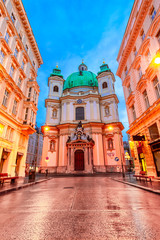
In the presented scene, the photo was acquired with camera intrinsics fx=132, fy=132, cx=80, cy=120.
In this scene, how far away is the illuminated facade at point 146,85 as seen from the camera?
14.2 meters

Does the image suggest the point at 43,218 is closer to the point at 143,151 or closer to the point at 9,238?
the point at 9,238

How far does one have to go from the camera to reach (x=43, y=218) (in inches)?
145

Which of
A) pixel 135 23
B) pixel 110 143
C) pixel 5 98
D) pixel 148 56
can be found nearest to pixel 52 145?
pixel 110 143

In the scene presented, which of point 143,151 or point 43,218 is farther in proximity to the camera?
point 143,151

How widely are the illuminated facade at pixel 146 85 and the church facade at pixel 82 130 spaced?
10.1 metres

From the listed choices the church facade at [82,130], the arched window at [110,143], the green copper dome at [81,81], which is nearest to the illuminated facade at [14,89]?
the church facade at [82,130]

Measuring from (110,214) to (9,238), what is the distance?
2.68 meters

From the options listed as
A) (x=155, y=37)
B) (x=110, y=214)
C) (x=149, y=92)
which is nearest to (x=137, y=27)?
(x=155, y=37)

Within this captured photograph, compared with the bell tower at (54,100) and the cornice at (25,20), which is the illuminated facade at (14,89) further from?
the bell tower at (54,100)

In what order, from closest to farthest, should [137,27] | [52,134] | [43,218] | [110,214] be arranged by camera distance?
[43,218], [110,214], [137,27], [52,134]

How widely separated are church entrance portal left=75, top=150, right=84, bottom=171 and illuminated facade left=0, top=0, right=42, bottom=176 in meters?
13.8

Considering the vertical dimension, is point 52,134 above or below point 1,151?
above

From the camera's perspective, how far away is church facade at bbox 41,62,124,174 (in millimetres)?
31873

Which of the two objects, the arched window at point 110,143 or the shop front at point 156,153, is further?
the arched window at point 110,143
